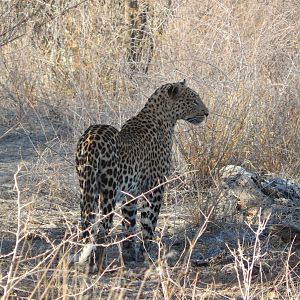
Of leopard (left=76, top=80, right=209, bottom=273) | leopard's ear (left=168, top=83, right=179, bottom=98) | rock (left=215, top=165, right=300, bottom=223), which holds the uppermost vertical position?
leopard's ear (left=168, top=83, right=179, bottom=98)

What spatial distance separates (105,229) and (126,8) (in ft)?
20.6

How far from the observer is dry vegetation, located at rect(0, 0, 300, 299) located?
242 inches

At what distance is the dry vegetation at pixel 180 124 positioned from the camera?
20.1 ft

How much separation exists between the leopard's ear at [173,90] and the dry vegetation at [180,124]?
0.60 meters

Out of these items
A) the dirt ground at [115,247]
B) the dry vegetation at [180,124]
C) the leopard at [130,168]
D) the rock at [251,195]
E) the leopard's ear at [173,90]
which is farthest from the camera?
the rock at [251,195]

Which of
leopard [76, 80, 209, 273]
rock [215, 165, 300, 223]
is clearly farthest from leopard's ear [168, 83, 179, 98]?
rock [215, 165, 300, 223]

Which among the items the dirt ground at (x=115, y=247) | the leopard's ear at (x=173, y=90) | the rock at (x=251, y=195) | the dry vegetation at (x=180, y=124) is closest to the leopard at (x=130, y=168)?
the leopard's ear at (x=173, y=90)

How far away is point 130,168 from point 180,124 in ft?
6.84

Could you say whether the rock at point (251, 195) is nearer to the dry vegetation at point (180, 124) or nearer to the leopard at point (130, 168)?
the dry vegetation at point (180, 124)

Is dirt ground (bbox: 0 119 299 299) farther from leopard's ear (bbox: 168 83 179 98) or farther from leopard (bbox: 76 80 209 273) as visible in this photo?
leopard's ear (bbox: 168 83 179 98)

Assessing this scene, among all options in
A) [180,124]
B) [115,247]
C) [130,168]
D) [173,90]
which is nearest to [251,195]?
[180,124]

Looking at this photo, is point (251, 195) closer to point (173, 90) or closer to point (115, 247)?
point (173, 90)

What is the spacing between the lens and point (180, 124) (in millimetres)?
7879

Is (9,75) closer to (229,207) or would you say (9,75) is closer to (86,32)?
(86,32)
